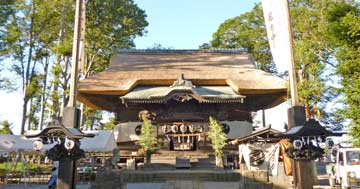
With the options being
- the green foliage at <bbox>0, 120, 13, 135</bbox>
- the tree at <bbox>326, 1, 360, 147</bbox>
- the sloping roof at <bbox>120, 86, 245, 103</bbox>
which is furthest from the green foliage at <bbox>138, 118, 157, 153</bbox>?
the green foliage at <bbox>0, 120, 13, 135</bbox>

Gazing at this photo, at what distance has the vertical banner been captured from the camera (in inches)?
336

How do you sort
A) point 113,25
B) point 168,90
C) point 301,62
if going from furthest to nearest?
1. point 113,25
2. point 301,62
3. point 168,90

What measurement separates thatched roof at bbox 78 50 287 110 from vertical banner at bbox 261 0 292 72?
7573 millimetres

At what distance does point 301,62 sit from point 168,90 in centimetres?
1024

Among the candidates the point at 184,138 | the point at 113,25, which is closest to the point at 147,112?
the point at 184,138

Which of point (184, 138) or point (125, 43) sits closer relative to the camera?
point (184, 138)

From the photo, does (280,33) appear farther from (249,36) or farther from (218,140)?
(249,36)

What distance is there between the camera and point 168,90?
16.7 metres

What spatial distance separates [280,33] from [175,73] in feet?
34.4

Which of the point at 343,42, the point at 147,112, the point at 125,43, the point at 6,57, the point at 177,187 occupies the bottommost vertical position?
the point at 177,187

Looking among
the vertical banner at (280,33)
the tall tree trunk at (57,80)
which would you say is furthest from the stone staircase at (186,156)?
the tall tree trunk at (57,80)

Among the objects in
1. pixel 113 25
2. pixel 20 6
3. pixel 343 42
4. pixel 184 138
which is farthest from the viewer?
pixel 113 25

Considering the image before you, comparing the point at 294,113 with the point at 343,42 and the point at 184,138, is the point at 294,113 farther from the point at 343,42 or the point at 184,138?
the point at 184,138

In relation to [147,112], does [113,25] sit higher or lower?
higher
